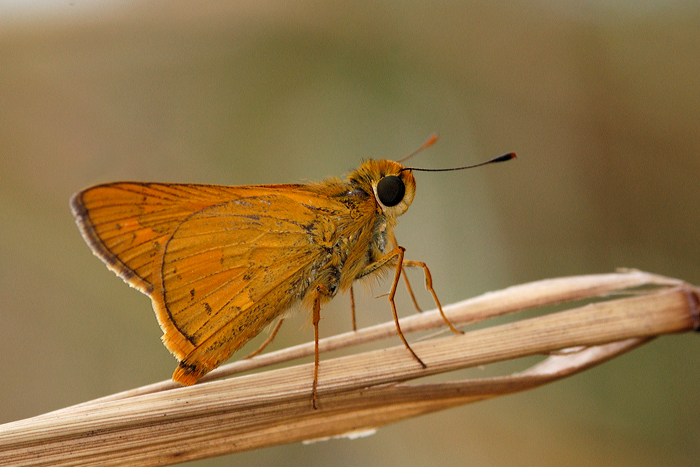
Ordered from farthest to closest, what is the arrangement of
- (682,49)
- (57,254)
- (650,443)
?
(57,254), (682,49), (650,443)

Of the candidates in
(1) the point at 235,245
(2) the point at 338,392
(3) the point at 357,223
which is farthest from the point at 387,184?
(2) the point at 338,392

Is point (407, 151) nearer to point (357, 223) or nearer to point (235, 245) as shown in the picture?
point (357, 223)

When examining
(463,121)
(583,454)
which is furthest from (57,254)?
(583,454)

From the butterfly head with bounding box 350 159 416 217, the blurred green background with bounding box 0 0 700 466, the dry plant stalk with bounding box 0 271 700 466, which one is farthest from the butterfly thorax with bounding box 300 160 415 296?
the blurred green background with bounding box 0 0 700 466

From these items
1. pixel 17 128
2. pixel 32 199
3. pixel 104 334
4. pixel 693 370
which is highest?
pixel 17 128

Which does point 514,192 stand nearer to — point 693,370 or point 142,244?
point 693,370

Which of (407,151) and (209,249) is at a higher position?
(407,151)
